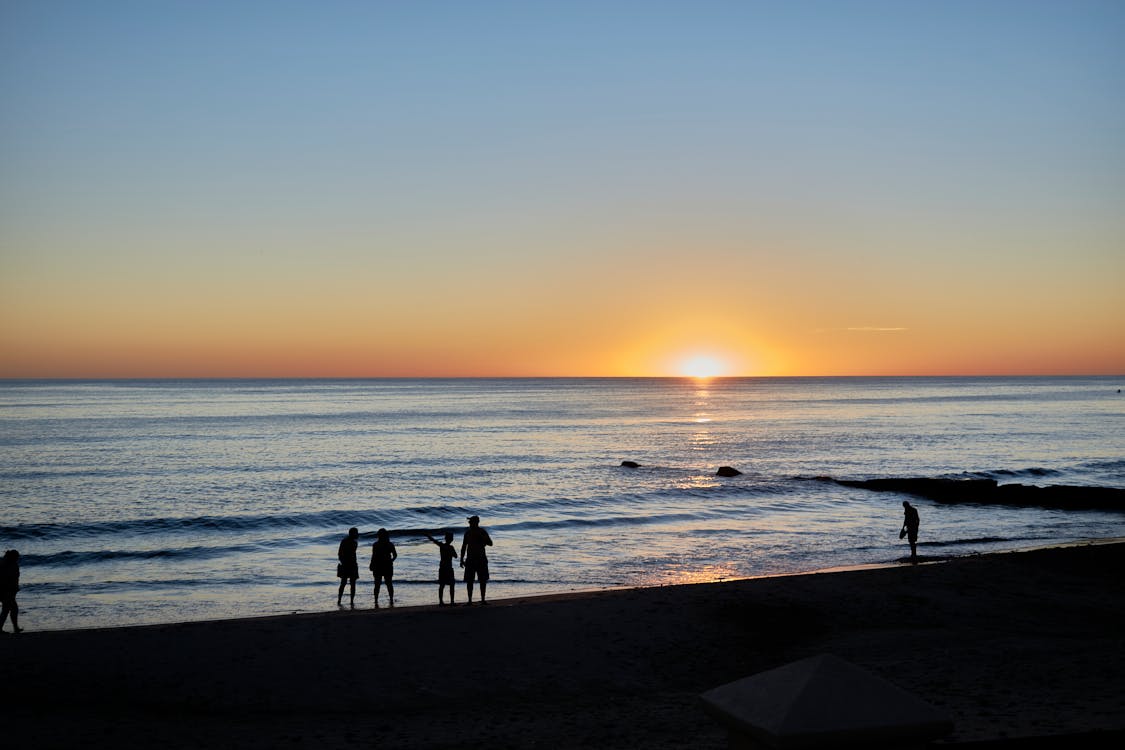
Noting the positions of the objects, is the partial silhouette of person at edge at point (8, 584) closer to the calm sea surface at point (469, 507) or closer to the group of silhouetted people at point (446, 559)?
the calm sea surface at point (469, 507)

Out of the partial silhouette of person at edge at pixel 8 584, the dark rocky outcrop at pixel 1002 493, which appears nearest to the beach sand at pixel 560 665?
the partial silhouette of person at edge at pixel 8 584

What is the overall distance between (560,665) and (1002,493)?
1419 inches

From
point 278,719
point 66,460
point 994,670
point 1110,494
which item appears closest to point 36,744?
point 278,719

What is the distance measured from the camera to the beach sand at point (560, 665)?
37.3 feet

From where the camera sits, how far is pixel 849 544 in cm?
3081

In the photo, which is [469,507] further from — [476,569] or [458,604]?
[476,569]

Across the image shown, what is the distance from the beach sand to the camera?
1138cm

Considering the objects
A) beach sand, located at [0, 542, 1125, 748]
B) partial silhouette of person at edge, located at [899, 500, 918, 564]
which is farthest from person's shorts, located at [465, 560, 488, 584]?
partial silhouette of person at edge, located at [899, 500, 918, 564]

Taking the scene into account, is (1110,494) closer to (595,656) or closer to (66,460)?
(595,656)

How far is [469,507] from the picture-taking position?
40938mm

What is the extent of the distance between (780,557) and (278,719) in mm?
19829

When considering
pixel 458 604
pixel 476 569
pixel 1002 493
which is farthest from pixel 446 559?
pixel 1002 493

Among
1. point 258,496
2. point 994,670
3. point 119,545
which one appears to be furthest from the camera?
point 258,496

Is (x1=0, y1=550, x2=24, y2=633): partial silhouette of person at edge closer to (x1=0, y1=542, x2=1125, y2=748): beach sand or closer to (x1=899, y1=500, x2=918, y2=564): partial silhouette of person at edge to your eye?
(x1=0, y1=542, x2=1125, y2=748): beach sand
